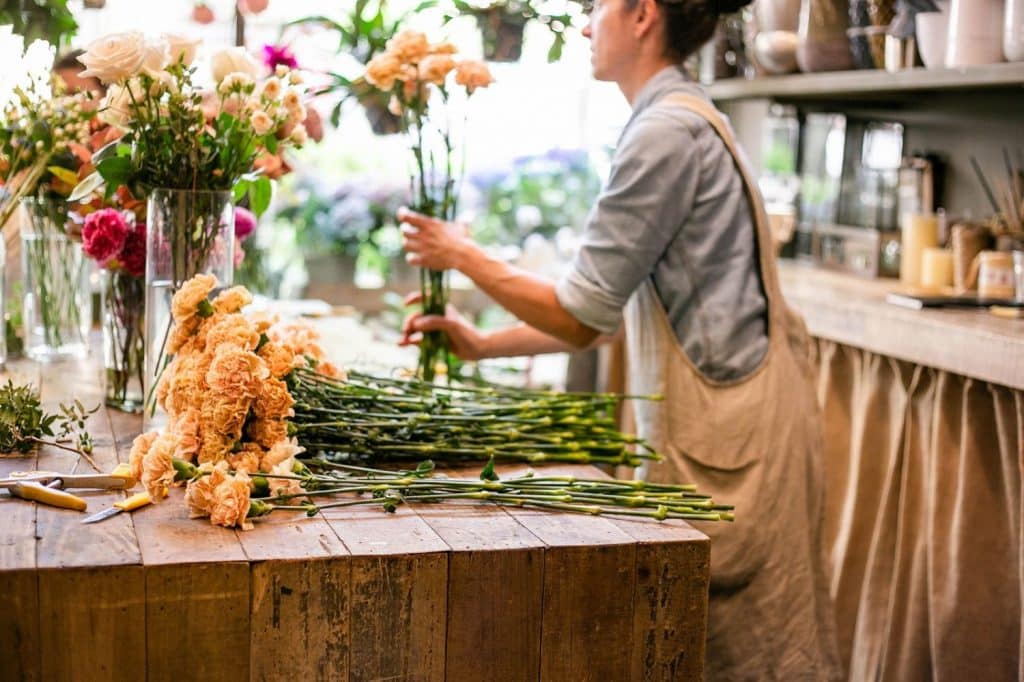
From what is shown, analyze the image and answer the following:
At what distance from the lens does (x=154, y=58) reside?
1.64 m

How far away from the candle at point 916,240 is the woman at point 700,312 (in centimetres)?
154

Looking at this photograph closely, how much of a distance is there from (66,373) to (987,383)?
1.87 m

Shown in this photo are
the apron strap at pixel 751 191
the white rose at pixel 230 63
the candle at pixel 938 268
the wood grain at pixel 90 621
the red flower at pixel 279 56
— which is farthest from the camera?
the candle at pixel 938 268

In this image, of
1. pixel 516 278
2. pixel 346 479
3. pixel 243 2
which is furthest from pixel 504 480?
pixel 243 2

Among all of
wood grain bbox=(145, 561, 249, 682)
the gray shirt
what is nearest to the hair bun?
the gray shirt

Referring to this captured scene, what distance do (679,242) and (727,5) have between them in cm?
42

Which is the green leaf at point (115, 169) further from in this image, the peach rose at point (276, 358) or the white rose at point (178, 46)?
the peach rose at point (276, 358)

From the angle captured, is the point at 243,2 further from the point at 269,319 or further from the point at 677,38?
the point at 269,319

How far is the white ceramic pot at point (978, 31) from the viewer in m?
2.87

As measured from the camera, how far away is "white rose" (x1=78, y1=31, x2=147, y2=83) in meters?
1.59

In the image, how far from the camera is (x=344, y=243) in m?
4.41

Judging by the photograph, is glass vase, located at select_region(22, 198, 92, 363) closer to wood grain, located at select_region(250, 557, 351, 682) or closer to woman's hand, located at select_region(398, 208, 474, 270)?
woman's hand, located at select_region(398, 208, 474, 270)

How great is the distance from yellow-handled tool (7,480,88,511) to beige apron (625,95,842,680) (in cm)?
100

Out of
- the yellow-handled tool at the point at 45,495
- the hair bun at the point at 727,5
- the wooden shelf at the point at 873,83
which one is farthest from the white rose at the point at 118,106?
the wooden shelf at the point at 873,83
